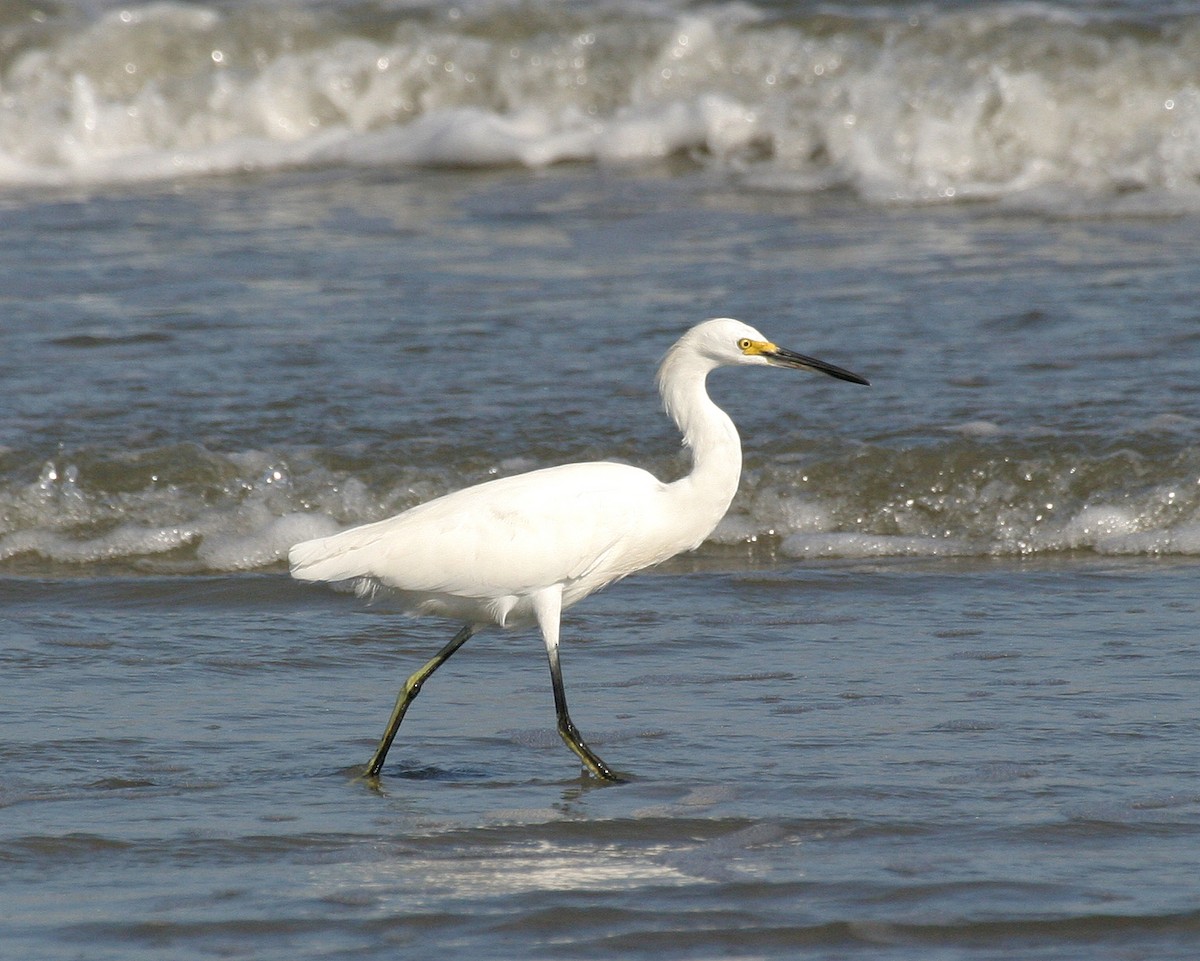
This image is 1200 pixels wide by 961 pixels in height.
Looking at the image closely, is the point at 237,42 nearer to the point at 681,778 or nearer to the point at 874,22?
the point at 874,22

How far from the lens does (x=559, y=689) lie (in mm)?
4793

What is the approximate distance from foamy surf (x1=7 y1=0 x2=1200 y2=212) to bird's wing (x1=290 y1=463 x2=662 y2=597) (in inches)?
277

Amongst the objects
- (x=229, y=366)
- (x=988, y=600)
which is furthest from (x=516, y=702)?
(x=229, y=366)

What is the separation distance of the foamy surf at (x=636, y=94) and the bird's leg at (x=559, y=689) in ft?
23.7

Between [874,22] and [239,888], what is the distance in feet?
36.2

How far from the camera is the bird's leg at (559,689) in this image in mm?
4656

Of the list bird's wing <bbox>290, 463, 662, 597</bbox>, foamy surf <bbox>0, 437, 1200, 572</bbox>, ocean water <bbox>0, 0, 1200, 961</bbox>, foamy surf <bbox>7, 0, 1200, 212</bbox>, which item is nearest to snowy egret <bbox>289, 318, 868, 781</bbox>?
bird's wing <bbox>290, 463, 662, 597</bbox>

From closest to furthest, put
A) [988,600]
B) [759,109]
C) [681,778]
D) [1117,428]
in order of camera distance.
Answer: [681,778] → [988,600] → [1117,428] → [759,109]

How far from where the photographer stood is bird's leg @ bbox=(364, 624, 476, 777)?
4727 mm

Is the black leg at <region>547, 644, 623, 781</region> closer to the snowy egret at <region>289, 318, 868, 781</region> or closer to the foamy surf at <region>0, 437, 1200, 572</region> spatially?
the snowy egret at <region>289, 318, 868, 781</region>

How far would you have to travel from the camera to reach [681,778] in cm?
459

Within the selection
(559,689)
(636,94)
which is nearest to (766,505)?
(559,689)

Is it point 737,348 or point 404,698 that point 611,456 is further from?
point 404,698

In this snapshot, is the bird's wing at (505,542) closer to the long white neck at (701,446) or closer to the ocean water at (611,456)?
the long white neck at (701,446)
